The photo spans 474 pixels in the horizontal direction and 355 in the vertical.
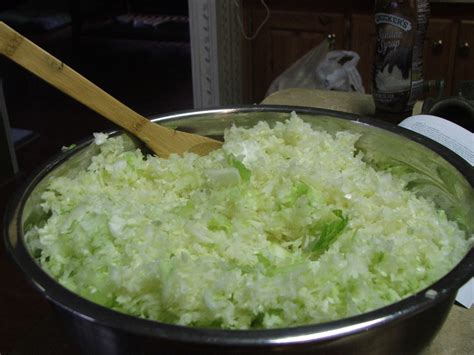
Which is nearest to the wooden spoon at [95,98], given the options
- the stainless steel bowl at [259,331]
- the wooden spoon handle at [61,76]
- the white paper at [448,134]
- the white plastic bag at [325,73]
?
the wooden spoon handle at [61,76]

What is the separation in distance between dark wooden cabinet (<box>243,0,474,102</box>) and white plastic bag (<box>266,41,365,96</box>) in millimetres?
303

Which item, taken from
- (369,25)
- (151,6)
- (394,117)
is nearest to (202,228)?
(394,117)

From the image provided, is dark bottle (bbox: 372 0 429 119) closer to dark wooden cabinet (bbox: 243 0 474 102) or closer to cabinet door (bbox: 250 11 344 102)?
dark wooden cabinet (bbox: 243 0 474 102)

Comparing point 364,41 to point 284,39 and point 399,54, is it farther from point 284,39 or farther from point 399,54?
point 399,54

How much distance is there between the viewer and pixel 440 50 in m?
2.38

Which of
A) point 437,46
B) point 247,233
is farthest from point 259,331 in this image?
point 437,46

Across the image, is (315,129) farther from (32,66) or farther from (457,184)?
(32,66)

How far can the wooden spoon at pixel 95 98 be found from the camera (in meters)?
0.81

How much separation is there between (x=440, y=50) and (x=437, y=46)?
0.08 ft

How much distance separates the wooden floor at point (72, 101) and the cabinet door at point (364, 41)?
1.17m

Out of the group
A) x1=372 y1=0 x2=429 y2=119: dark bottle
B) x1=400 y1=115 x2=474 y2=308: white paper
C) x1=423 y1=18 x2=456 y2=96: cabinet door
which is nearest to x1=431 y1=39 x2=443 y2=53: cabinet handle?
x1=423 y1=18 x2=456 y2=96: cabinet door

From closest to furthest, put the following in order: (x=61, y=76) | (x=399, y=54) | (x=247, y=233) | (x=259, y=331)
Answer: (x=259, y=331) < (x=247, y=233) < (x=61, y=76) < (x=399, y=54)

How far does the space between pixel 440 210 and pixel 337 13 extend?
1.78 m

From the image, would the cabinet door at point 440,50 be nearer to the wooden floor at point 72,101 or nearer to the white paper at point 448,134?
the white paper at point 448,134
